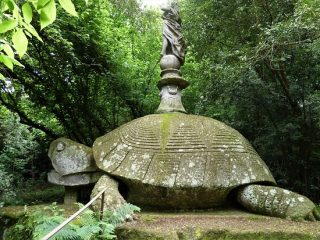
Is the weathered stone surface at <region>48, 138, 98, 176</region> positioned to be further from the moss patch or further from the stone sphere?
the stone sphere

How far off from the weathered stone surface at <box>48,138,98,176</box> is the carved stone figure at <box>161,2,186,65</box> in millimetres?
2536

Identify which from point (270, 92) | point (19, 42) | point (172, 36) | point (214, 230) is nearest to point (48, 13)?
point (19, 42)

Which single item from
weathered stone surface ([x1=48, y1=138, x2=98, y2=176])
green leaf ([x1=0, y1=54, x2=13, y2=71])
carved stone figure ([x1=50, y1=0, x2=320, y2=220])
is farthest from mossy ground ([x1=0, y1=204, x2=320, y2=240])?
green leaf ([x1=0, y1=54, x2=13, y2=71])

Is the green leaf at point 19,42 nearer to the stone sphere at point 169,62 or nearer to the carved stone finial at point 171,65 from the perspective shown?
the carved stone finial at point 171,65

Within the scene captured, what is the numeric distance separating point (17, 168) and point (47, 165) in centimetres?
232

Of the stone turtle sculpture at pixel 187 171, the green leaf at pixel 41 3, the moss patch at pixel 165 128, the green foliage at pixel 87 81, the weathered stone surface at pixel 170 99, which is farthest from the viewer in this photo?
the green foliage at pixel 87 81

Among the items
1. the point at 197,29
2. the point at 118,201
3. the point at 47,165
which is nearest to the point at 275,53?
the point at 197,29

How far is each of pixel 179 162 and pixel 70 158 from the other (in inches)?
72.9

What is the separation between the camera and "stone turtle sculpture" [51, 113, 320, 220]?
5.10 m

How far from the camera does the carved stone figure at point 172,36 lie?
716 centimetres

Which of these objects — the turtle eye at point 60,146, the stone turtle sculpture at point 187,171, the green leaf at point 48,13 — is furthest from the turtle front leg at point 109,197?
the green leaf at point 48,13

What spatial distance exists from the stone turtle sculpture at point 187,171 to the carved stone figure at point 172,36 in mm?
1809

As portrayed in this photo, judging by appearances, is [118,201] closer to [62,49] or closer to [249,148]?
[249,148]

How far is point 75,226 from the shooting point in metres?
3.51
